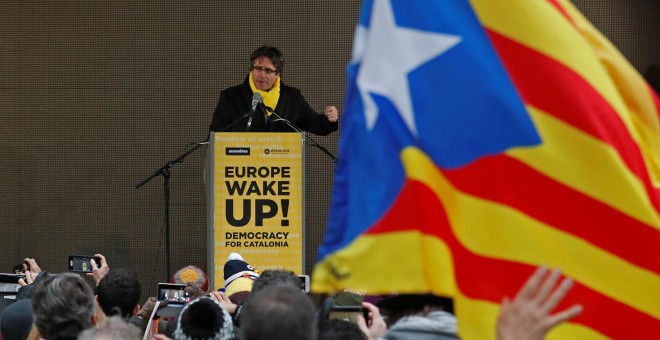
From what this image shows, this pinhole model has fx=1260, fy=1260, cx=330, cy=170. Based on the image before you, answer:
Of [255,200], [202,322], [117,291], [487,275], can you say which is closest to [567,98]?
[487,275]

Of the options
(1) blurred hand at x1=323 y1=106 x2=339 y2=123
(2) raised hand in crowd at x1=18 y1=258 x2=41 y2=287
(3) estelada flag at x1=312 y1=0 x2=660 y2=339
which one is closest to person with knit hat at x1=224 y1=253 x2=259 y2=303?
(2) raised hand in crowd at x1=18 y1=258 x2=41 y2=287

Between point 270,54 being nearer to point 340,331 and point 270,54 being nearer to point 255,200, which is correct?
point 255,200

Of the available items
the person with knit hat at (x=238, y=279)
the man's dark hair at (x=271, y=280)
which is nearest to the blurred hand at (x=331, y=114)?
the person with knit hat at (x=238, y=279)

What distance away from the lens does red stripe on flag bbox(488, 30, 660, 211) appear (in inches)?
143

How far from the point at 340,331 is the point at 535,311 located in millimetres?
1226

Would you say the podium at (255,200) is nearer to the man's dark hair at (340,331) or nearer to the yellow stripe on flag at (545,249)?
the man's dark hair at (340,331)

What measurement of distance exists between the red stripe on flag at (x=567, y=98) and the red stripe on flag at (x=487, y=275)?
37cm

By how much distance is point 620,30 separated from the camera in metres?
12.1

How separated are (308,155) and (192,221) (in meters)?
1.28

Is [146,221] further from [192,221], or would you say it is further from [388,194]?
[388,194]

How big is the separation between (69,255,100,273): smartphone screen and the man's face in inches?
82.6

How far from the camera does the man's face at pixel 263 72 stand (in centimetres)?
888

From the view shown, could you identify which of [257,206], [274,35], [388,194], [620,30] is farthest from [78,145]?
[388,194]

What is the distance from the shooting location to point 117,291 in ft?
18.0
